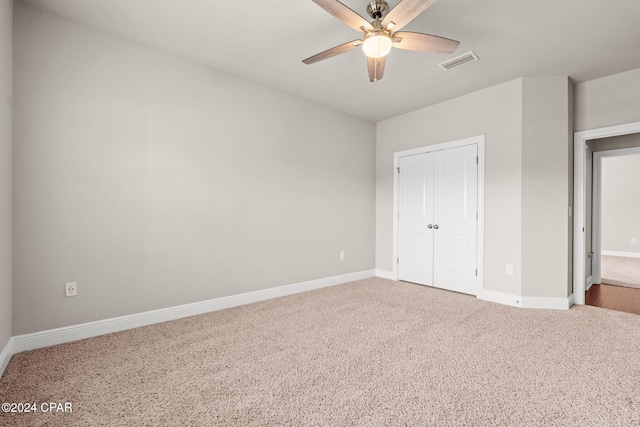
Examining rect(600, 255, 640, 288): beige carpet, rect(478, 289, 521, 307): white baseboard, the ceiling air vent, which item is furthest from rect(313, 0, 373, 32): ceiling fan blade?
rect(600, 255, 640, 288): beige carpet

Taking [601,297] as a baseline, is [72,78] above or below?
above

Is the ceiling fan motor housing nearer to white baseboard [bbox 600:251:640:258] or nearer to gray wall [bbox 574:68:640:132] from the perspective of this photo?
gray wall [bbox 574:68:640:132]

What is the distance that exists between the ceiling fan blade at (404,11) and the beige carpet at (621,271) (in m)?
5.28

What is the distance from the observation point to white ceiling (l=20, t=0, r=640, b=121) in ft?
7.43

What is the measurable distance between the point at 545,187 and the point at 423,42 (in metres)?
2.38

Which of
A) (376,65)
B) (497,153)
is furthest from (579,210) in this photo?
(376,65)

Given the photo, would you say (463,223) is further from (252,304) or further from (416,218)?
(252,304)

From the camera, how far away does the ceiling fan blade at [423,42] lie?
2.09m

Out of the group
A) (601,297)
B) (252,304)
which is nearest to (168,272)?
(252,304)

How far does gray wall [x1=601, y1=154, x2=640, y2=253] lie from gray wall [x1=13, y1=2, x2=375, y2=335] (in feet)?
26.8

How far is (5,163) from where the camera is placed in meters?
2.05

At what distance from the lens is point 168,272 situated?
9.63 feet

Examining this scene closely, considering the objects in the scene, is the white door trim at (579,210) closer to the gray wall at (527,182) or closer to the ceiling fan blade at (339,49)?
the gray wall at (527,182)

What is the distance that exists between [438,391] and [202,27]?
3.25 metres
